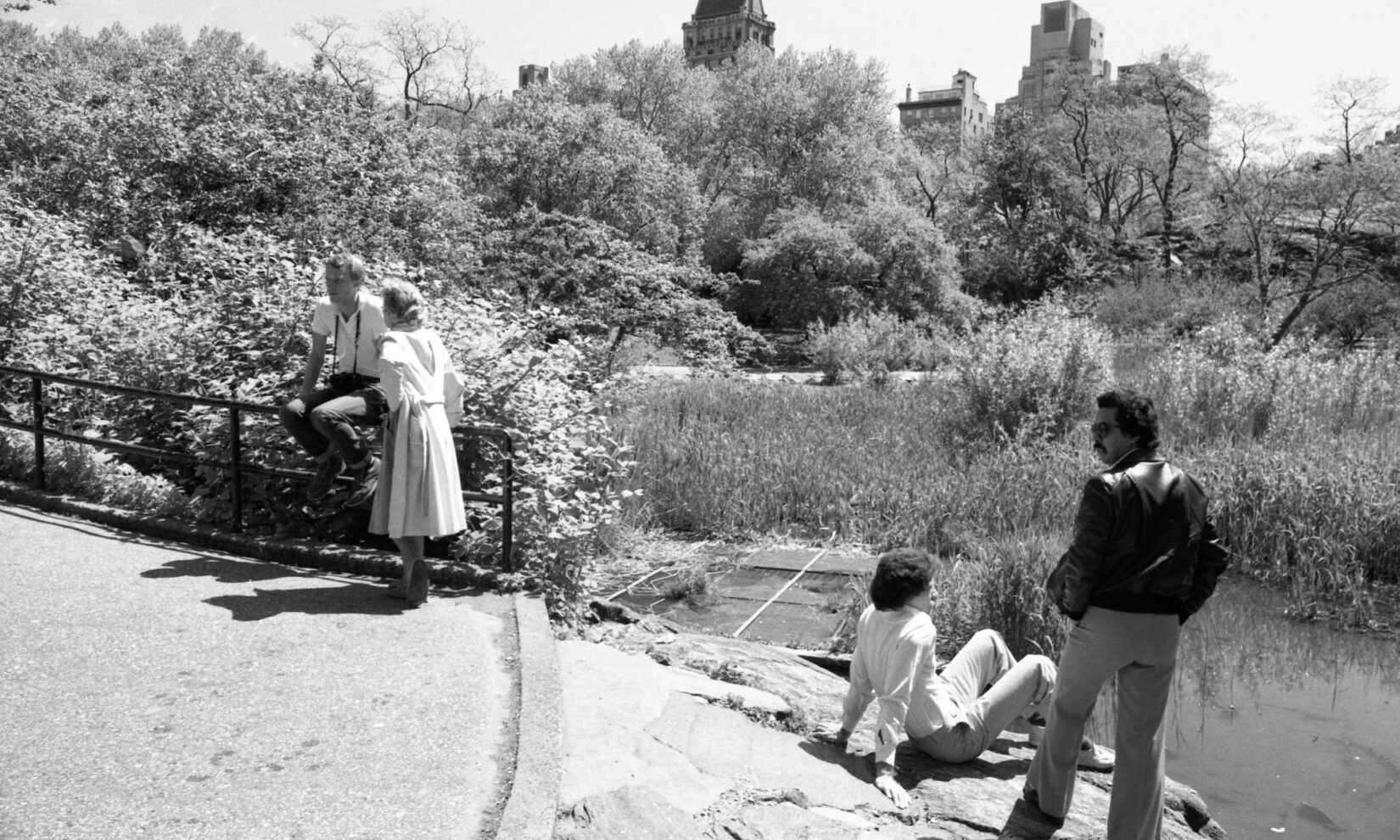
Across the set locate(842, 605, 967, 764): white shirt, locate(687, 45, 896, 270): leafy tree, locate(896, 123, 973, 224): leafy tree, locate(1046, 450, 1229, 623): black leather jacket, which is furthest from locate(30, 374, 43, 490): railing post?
locate(896, 123, 973, 224): leafy tree

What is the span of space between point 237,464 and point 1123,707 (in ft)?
17.3

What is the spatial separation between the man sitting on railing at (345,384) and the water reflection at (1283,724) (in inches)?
184

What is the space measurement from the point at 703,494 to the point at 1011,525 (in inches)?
111

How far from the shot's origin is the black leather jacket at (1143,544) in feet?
14.0

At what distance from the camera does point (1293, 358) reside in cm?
1683

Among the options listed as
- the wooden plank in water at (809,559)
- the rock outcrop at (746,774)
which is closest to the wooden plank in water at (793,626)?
the wooden plank in water at (809,559)

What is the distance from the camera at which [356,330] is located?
6590 millimetres

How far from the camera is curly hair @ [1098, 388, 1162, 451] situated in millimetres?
4395

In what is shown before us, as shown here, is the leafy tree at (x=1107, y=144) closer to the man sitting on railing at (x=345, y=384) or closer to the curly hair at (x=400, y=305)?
the man sitting on railing at (x=345, y=384)

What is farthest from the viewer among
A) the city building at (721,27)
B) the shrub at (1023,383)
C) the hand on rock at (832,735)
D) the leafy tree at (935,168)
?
the city building at (721,27)

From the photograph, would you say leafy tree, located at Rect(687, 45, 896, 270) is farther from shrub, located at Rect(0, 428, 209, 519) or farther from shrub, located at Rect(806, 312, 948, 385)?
shrub, located at Rect(0, 428, 209, 519)

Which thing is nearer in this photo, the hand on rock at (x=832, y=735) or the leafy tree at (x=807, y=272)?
the hand on rock at (x=832, y=735)

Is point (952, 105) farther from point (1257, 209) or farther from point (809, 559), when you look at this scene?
point (809, 559)

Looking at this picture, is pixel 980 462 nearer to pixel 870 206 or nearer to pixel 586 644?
pixel 586 644
